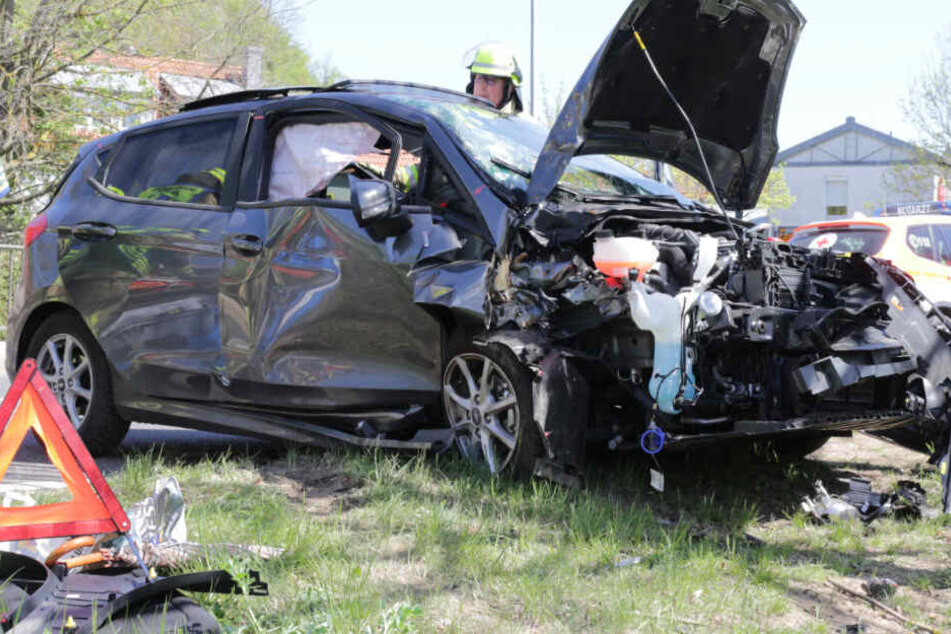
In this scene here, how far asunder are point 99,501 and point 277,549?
2.27ft

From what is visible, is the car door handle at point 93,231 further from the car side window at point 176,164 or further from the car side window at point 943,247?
the car side window at point 943,247

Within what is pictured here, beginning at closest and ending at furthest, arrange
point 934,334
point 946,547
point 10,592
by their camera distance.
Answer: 1. point 10,592
2. point 946,547
3. point 934,334

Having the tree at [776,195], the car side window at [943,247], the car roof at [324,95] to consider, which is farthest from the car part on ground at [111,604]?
the tree at [776,195]

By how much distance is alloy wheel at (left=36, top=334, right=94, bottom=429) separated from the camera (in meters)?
6.07

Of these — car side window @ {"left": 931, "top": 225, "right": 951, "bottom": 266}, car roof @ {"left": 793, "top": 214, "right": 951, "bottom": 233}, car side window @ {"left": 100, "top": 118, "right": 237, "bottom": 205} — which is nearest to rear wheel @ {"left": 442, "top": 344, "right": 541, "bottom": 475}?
car side window @ {"left": 100, "top": 118, "right": 237, "bottom": 205}

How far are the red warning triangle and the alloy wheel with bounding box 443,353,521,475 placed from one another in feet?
6.32

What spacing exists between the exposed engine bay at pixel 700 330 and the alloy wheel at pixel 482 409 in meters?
0.21

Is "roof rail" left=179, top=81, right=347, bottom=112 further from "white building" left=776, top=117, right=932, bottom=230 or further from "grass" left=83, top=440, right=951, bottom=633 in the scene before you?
"white building" left=776, top=117, right=932, bottom=230

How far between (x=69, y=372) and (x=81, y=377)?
8cm

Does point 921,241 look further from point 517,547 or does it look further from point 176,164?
point 517,547

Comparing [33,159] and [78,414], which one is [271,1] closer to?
[33,159]

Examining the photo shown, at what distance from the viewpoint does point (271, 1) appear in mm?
20234

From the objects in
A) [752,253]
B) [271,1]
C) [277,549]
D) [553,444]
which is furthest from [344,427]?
[271,1]

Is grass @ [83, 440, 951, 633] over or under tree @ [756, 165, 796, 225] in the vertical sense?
under
